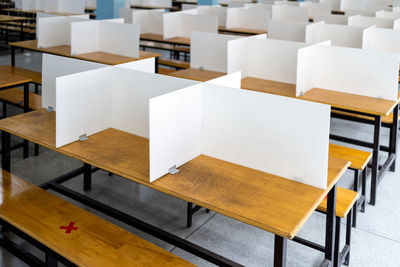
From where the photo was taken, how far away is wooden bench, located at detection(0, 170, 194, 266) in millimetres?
1957

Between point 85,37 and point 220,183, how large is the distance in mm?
3359

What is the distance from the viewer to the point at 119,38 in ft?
15.6

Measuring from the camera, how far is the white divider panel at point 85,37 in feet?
15.3

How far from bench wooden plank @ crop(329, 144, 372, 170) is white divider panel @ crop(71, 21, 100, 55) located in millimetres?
2910

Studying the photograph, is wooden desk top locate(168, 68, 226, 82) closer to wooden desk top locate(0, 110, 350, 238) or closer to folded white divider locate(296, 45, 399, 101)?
folded white divider locate(296, 45, 399, 101)

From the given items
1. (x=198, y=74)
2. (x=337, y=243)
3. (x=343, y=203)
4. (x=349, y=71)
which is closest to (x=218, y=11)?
(x=198, y=74)

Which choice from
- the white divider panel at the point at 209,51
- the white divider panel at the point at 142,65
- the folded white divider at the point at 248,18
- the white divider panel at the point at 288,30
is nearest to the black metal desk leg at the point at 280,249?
the white divider panel at the point at 142,65

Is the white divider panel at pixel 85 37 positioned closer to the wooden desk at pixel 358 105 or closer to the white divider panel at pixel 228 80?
the wooden desk at pixel 358 105

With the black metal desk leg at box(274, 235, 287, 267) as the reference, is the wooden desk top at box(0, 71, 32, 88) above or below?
above

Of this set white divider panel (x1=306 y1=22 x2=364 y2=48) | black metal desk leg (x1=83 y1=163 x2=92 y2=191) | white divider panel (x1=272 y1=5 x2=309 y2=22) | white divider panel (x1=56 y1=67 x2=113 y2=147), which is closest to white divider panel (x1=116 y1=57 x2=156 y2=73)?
white divider panel (x1=56 y1=67 x2=113 y2=147)

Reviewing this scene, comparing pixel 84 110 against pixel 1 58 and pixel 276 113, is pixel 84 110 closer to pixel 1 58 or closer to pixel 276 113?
pixel 276 113

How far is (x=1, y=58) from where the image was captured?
7656 mm

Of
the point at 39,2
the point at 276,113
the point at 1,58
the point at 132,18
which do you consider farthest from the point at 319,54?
the point at 39,2

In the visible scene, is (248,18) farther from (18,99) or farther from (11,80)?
(11,80)
